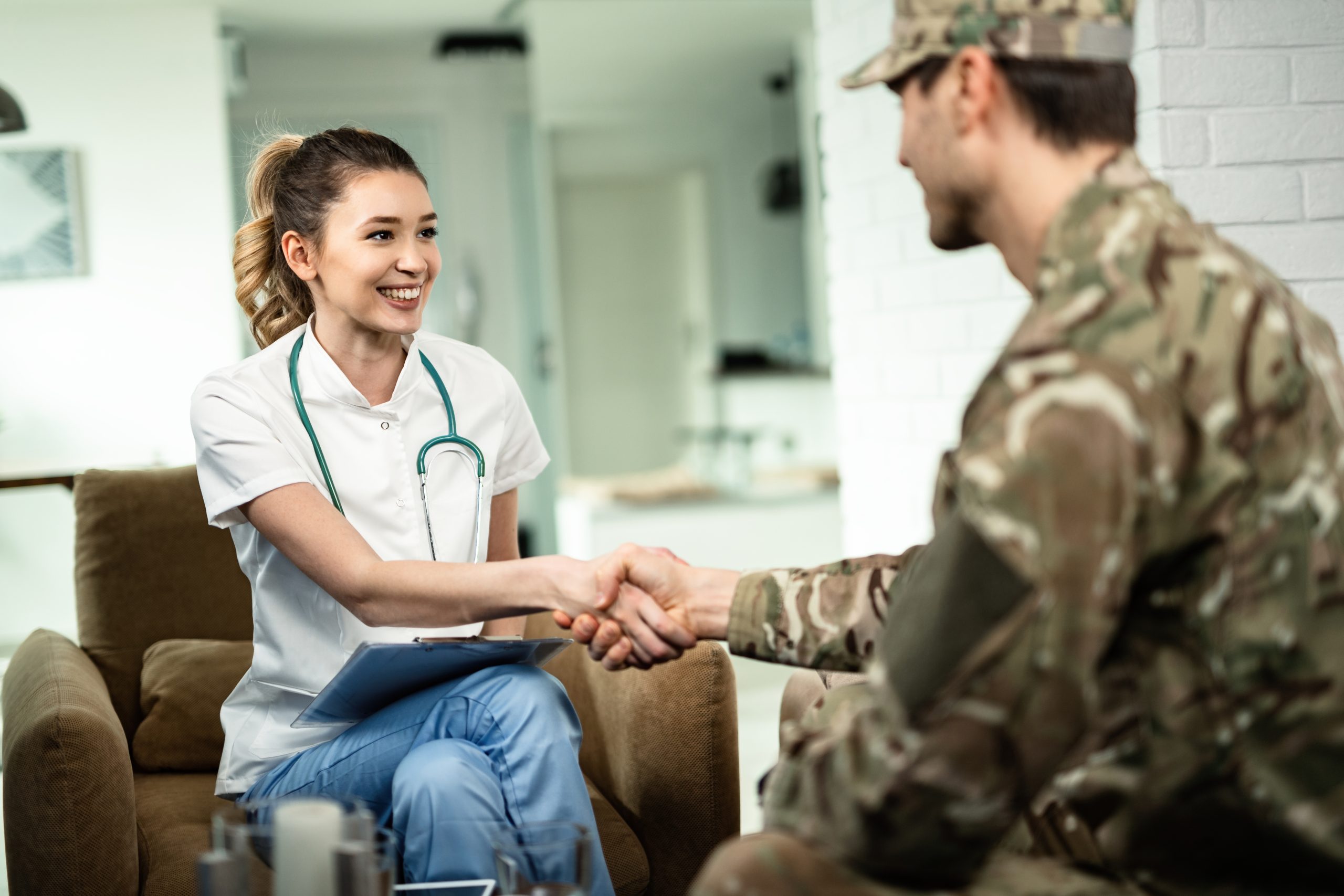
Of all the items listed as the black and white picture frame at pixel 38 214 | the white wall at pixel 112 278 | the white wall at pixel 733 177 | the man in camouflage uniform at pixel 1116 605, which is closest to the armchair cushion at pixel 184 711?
the man in camouflage uniform at pixel 1116 605

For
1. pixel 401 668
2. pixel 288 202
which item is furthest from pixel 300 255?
pixel 401 668

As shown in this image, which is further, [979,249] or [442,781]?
[979,249]

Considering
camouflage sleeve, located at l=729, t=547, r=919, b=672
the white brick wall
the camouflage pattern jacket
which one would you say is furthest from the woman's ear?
the white brick wall

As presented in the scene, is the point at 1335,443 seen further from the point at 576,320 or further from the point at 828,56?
the point at 576,320

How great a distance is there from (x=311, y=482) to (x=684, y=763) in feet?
1.93

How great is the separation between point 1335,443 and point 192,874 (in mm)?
1312

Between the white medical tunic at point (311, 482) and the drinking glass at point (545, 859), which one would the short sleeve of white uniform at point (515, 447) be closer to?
the white medical tunic at point (311, 482)

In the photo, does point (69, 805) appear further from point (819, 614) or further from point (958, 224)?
point (958, 224)

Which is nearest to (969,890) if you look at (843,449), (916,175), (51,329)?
(916,175)

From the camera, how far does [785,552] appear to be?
4988 mm

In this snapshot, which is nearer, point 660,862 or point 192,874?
point 192,874

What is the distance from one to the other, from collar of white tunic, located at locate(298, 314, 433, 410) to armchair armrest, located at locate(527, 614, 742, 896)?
0.50 meters

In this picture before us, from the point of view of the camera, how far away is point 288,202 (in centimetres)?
177

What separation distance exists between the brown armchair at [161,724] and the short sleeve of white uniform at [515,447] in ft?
0.88
